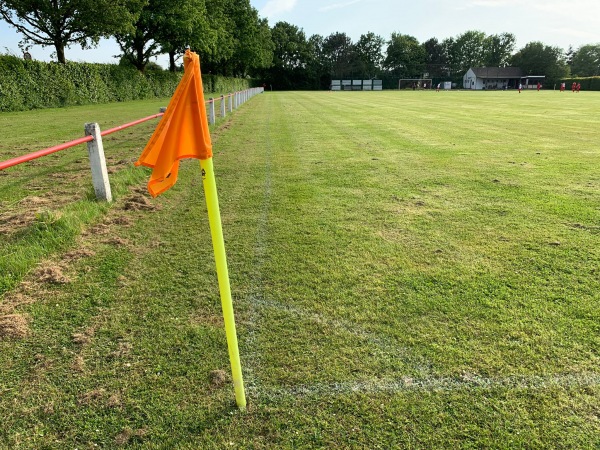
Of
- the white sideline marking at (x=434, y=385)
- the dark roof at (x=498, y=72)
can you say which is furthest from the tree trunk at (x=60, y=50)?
the dark roof at (x=498, y=72)

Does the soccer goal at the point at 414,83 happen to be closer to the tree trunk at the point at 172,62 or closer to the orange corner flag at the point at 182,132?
the tree trunk at the point at 172,62

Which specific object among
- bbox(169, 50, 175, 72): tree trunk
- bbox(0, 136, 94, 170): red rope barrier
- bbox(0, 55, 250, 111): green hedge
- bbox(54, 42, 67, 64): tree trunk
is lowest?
bbox(0, 136, 94, 170): red rope barrier

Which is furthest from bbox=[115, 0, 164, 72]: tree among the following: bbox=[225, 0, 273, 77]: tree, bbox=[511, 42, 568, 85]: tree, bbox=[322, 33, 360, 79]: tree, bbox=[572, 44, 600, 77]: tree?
bbox=[572, 44, 600, 77]: tree

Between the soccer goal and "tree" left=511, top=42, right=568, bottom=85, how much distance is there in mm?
24205

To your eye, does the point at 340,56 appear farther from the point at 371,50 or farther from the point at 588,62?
the point at 588,62

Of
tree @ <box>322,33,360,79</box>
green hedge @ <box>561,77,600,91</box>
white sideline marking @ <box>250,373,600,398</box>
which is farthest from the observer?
tree @ <box>322,33,360,79</box>

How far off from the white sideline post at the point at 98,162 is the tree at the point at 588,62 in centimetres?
13454

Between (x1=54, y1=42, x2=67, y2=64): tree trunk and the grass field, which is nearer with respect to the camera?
the grass field

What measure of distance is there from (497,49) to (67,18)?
123 meters

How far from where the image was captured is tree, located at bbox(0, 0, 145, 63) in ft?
82.7

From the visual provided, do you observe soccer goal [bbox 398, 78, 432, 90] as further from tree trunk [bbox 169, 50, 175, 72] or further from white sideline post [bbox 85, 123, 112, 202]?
white sideline post [bbox 85, 123, 112, 202]

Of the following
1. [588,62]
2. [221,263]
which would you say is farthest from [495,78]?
[221,263]

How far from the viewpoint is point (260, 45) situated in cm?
6369

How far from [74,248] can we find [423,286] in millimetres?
3638
